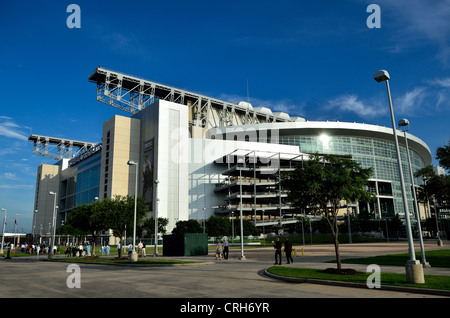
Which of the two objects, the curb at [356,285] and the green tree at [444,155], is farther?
the green tree at [444,155]

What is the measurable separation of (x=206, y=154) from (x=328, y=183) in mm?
78212

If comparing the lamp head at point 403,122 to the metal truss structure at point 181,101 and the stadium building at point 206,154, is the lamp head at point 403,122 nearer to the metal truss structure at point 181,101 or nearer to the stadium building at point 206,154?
the stadium building at point 206,154

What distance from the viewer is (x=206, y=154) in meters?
93.8

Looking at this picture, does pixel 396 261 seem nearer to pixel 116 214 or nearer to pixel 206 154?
pixel 116 214

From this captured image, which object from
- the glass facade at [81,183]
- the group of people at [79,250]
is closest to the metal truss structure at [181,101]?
the glass facade at [81,183]

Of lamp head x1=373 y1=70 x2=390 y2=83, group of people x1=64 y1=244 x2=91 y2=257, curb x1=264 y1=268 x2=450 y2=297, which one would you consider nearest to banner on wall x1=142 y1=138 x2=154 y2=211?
group of people x1=64 y1=244 x2=91 y2=257

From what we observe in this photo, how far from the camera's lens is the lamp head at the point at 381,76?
13898 mm

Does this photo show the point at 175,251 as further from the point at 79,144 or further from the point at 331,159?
the point at 79,144

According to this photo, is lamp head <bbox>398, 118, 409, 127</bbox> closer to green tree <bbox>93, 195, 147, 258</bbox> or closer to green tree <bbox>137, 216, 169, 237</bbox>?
green tree <bbox>93, 195, 147, 258</bbox>

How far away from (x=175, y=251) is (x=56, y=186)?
394ft

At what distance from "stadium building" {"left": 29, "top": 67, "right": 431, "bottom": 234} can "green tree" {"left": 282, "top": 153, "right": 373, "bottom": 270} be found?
6368 centimetres

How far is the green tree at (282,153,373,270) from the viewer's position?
1600 cm

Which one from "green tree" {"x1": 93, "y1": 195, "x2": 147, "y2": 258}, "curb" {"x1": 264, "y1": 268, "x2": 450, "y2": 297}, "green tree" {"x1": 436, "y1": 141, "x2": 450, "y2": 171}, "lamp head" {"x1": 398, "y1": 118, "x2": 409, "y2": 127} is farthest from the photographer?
"green tree" {"x1": 93, "y1": 195, "x2": 147, "y2": 258}

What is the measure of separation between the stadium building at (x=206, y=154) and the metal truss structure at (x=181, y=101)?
0.99ft
